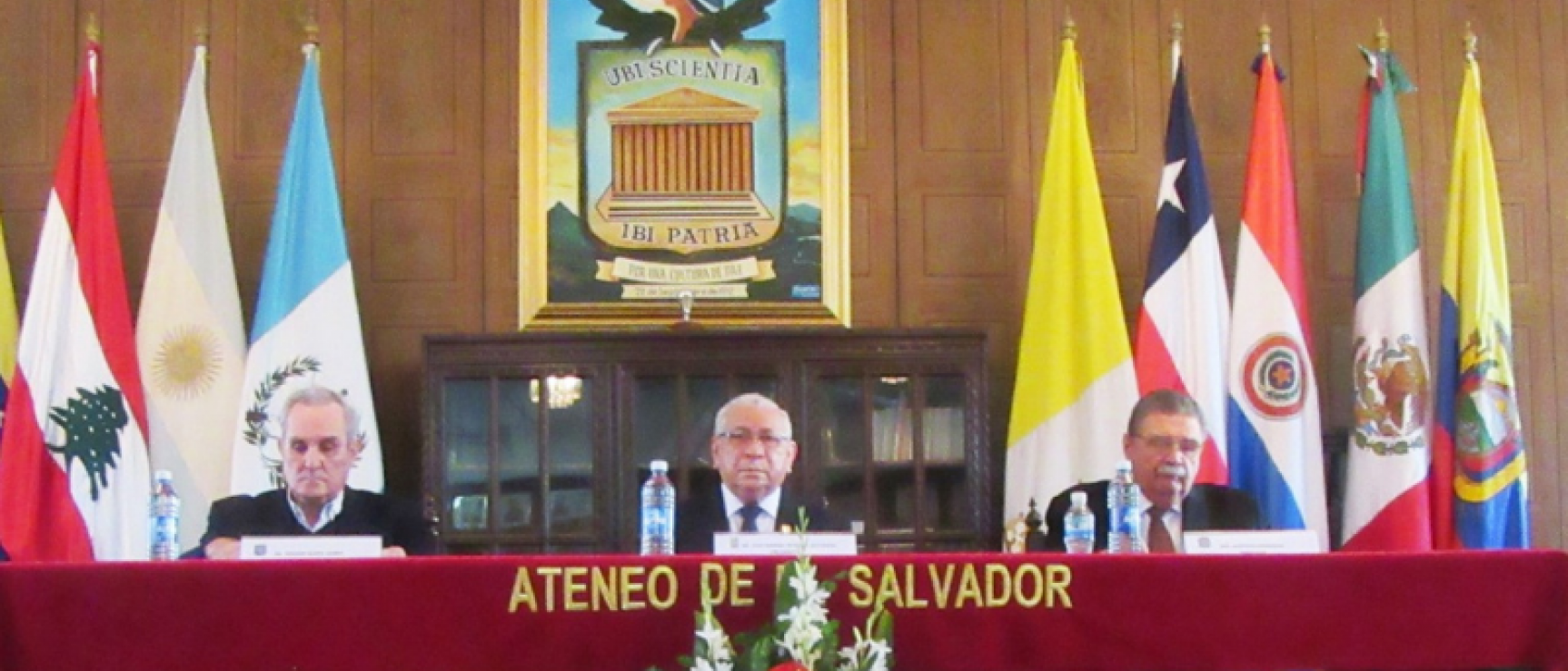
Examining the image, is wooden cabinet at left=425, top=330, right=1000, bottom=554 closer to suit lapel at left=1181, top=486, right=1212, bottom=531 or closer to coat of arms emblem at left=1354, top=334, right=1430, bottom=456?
suit lapel at left=1181, top=486, right=1212, bottom=531

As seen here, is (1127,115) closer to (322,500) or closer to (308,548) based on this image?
(322,500)

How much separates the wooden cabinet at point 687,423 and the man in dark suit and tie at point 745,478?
118 cm

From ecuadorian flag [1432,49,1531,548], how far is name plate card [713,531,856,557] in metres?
3.37

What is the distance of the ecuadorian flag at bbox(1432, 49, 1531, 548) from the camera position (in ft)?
20.6

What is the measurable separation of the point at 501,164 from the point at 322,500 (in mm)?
2197

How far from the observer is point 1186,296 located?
648 centimetres

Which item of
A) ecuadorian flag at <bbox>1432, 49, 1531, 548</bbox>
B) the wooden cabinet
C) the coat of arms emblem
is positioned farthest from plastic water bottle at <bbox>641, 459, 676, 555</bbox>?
ecuadorian flag at <bbox>1432, 49, 1531, 548</bbox>

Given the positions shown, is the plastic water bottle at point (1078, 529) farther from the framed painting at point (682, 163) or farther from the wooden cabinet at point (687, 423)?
the framed painting at point (682, 163)

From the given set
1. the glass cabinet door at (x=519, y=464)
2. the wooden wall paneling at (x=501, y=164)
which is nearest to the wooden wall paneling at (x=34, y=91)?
the wooden wall paneling at (x=501, y=164)

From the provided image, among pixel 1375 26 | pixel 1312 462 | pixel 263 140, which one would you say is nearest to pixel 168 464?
pixel 263 140

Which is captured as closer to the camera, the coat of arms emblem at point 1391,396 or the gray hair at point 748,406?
the gray hair at point 748,406

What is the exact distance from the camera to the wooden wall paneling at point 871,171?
22.3 feet

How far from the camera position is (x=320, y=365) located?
6.27 m

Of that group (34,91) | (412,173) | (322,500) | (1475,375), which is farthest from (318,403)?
(1475,375)
